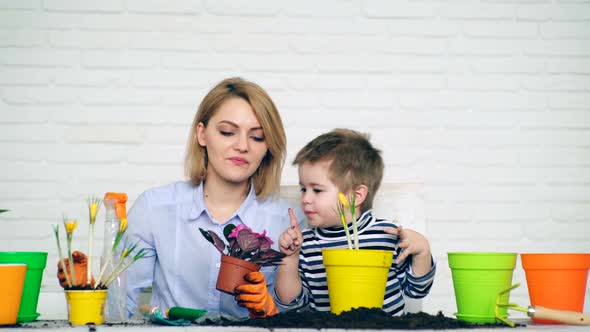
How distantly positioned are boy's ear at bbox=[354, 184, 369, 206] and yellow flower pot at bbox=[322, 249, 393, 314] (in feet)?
2.22

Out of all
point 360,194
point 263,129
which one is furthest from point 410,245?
point 263,129

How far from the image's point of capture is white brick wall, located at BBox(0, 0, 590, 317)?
3443 millimetres

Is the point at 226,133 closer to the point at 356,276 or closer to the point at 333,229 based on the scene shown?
the point at 333,229

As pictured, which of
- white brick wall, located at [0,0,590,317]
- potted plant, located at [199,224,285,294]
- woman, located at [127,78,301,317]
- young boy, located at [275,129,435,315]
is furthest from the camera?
white brick wall, located at [0,0,590,317]

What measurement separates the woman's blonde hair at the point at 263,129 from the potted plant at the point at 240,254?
2.54 feet

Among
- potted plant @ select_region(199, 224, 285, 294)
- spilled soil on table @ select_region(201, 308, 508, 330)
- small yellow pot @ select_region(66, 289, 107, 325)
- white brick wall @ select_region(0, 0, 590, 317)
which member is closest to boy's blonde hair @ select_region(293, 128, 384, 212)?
potted plant @ select_region(199, 224, 285, 294)

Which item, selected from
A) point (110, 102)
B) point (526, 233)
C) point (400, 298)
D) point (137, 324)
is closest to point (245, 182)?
point (400, 298)

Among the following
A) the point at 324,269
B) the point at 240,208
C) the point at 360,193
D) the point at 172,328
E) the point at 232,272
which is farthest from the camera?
the point at 240,208

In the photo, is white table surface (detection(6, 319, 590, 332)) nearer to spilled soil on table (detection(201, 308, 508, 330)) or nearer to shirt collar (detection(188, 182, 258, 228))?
spilled soil on table (detection(201, 308, 508, 330))

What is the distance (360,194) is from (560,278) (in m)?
0.76

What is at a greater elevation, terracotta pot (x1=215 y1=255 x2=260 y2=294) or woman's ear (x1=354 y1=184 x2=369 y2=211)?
woman's ear (x1=354 y1=184 x2=369 y2=211)

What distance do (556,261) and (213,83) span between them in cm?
222

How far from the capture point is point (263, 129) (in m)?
2.30

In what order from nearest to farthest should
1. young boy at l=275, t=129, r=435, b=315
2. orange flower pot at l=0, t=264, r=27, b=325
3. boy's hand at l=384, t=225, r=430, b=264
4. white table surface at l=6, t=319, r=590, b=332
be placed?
white table surface at l=6, t=319, r=590, b=332 < orange flower pot at l=0, t=264, r=27, b=325 < boy's hand at l=384, t=225, r=430, b=264 < young boy at l=275, t=129, r=435, b=315
